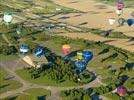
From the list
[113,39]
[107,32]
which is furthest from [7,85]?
[107,32]

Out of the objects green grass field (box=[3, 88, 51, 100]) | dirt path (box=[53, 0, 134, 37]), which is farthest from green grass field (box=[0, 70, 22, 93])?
dirt path (box=[53, 0, 134, 37])

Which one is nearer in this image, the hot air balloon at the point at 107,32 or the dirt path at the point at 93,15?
the hot air balloon at the point at 107,32

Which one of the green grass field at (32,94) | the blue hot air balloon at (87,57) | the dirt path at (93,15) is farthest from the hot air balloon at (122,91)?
the dirt path at (93,15)

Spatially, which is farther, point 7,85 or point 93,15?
point 93,15

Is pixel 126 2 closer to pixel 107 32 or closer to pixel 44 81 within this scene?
pixel 107 32

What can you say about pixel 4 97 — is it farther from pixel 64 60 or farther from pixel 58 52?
pixel 58 52

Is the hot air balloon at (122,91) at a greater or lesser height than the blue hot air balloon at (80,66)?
lesser

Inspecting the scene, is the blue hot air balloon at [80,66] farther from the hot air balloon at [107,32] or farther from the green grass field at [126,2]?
the green grass field at [126,2]

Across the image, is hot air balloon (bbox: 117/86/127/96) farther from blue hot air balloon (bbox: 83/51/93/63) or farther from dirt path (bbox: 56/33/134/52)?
dirt path (bbox: 56/33/134/52)

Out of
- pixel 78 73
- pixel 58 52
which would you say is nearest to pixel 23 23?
pixel 58 52
